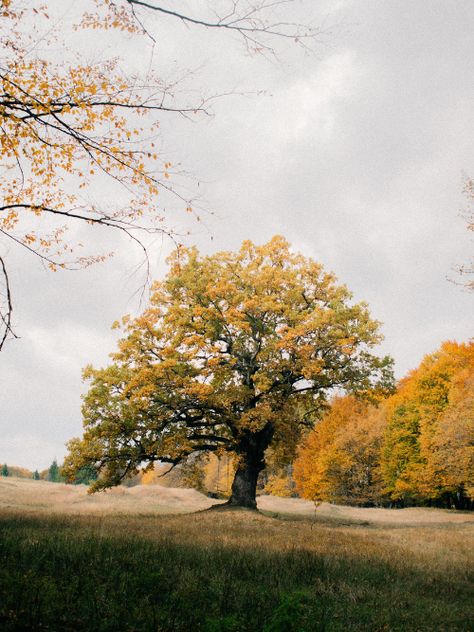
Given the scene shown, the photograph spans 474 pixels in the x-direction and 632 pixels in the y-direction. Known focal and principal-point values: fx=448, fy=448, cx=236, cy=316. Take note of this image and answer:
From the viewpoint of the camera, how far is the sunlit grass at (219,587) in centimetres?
430

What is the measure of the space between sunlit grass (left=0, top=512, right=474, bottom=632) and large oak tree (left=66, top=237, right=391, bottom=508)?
33.3 ft

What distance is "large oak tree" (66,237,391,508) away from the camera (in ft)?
63.8

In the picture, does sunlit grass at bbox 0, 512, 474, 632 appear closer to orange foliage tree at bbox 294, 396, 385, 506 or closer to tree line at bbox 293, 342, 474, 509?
tree line at bbox 293, 342, 474, 509

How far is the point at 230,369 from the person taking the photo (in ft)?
69.4

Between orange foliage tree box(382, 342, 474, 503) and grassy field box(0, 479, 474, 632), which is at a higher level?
orange foliage tree box(382, 342, 474, 503)

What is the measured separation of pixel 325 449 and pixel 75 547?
4433 centimetres

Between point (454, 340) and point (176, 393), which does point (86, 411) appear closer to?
point (176, 393)

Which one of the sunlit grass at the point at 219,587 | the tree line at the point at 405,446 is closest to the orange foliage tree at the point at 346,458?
the tree line at the point at 405,446

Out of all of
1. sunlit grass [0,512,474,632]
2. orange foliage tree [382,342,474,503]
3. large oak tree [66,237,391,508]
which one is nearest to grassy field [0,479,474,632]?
sunlit grass [0,512,474,632]

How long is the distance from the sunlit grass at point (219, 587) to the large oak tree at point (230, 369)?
33.3 ft

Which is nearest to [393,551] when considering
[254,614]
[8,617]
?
[254,614]

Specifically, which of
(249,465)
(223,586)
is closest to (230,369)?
(249,465)

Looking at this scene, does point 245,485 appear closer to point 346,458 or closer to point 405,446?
point 405,446

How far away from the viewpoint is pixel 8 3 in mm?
6391
